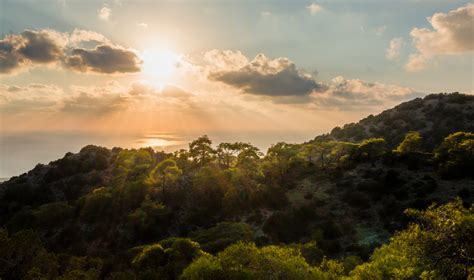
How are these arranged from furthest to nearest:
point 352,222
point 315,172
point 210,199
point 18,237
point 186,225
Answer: point 315,172
point 210,199
point 186,225
point 352,222
point 18,237

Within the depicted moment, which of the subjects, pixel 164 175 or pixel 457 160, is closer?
pixel 457 160

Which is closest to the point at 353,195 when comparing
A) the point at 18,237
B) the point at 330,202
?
the point at 330,202

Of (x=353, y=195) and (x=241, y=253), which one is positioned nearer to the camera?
(x=241, y=253)

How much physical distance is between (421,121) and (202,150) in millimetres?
95104

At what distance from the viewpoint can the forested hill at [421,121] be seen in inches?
4963

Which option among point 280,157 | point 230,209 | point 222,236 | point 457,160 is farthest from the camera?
point 280,157

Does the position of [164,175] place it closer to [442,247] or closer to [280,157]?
[280,157]

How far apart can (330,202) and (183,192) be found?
31820 mm

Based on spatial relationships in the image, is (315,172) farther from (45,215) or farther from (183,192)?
(45,215)

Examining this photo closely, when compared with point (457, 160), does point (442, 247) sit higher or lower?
lower

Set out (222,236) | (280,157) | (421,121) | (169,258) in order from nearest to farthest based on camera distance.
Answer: (169,258)
(222,236)
(280,157)
(421,121)

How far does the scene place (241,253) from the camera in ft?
78.3

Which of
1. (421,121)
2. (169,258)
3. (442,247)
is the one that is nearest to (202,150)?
(169,258)

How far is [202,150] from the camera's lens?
305 feet
